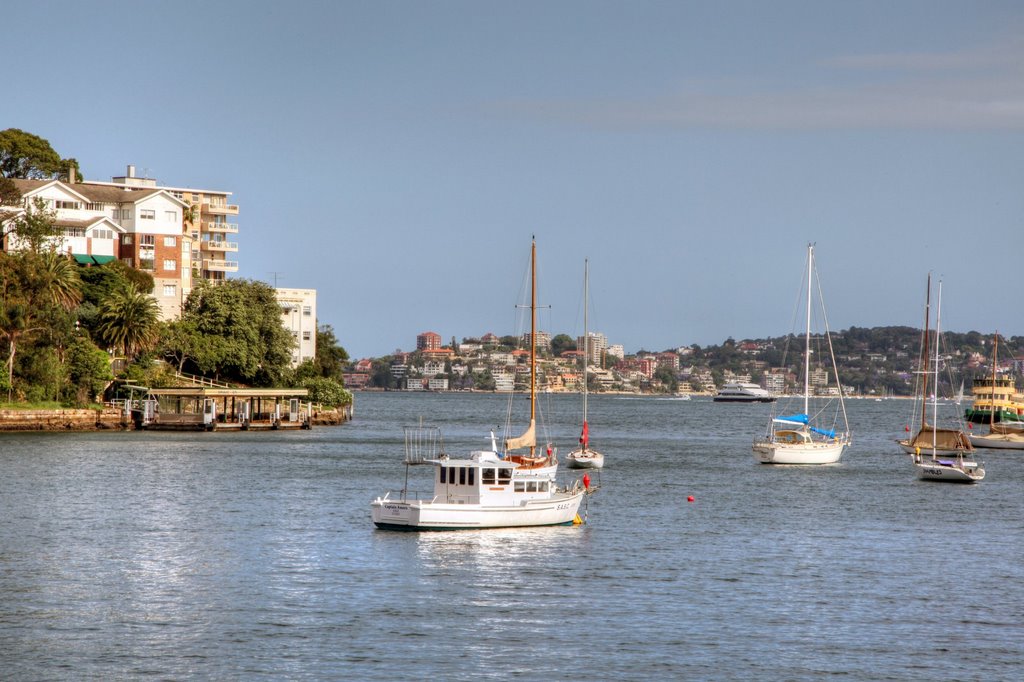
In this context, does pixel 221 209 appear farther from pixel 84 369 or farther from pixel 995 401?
pixel 995 401

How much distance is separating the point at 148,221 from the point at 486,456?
108014 millimetres

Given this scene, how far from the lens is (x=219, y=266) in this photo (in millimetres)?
183375

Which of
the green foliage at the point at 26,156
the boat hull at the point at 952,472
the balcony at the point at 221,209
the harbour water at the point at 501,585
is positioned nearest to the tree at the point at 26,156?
the green foliage at the point at 26,156

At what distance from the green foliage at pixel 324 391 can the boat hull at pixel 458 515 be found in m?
93.9

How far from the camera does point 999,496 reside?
7906 cm

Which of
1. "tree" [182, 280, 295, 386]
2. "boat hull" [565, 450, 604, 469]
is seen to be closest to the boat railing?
"boat hull" [565, 450, 604, 469]

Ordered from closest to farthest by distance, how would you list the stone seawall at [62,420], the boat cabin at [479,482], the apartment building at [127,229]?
the boat cabin at [479,482]
the stone seawall at [62,420]
the apartment building at [127,229]

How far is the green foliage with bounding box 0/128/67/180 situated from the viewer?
168 meters

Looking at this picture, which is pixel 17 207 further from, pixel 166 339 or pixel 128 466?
pixel 128 466

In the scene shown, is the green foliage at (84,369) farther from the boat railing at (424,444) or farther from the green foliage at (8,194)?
Result: the boat railing at (424,444)

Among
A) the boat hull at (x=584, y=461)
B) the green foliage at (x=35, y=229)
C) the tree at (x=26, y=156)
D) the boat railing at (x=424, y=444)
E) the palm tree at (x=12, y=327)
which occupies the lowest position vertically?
the boat railing at (x=424, y=444)

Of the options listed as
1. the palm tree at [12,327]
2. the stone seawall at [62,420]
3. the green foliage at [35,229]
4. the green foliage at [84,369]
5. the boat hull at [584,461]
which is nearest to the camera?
the boat hull at [584,461]

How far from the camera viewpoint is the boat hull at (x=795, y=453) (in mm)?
98750

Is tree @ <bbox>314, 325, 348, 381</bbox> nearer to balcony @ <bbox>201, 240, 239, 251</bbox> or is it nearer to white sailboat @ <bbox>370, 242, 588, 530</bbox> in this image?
balcony @ <bbox>201, 240, 239, 251</bbox>
